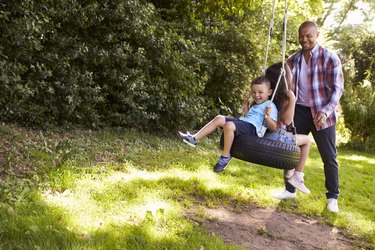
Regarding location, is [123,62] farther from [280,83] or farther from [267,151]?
[267,151]

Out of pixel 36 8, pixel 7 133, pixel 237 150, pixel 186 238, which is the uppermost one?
pixel 36 8

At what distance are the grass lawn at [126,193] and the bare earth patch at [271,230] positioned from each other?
0.17m

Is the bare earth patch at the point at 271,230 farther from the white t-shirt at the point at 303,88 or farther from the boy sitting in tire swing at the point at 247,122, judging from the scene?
the white t-shirt at the point at 303,88

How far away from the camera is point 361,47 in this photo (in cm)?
1652

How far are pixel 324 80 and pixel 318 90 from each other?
13 centimetres

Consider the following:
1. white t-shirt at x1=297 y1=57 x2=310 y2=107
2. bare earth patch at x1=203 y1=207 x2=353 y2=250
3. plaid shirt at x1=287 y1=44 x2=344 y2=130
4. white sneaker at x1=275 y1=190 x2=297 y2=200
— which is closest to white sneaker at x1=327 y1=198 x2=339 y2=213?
bare earth patch at x1=203 y1=207 x2=353 y2=250

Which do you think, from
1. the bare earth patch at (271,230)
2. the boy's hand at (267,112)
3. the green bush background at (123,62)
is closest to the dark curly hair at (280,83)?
the boy's hand at (267,112)

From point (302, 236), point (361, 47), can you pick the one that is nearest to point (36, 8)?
point (302, 236)

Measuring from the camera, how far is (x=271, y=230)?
4137 millimetres

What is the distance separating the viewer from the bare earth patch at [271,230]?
12.5 feet

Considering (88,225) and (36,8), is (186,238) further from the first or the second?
(36,8)

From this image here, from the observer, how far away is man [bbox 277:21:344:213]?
446cm

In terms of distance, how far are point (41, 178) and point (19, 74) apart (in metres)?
2.88

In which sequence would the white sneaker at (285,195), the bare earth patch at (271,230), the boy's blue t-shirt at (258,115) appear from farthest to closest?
the white sneaker at (285,195) → the boy's blue t-shirt at (258,115) → the bare earth patch at (271,230)
